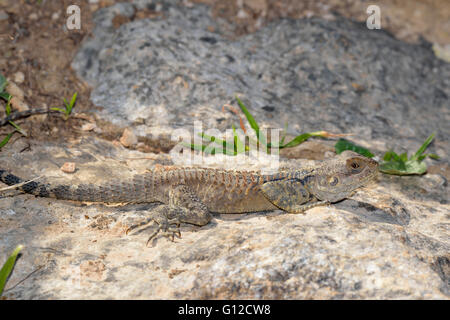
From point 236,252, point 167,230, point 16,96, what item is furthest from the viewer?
point 16,96

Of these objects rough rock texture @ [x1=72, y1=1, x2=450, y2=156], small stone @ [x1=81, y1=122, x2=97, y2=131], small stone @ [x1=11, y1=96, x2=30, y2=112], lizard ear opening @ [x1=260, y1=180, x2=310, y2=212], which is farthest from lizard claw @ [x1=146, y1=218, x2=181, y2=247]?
small stone @ [x1=11, y1=96, x2=30, y2=112]

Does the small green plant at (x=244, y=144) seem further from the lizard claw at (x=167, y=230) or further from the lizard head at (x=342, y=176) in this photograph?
the lizard claw at (x=167, y=230)

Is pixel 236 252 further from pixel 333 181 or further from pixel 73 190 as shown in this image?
pixel 73 190

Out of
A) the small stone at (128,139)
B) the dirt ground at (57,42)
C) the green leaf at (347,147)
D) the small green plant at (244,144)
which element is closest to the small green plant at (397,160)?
the green leaf at (347,147)

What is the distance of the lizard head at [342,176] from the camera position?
4.85m

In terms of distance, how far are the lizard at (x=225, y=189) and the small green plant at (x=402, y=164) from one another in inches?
46.5

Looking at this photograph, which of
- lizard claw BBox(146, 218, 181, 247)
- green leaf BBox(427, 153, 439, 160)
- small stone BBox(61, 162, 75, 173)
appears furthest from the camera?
green leaf BBox(427, 153, 439, 160)

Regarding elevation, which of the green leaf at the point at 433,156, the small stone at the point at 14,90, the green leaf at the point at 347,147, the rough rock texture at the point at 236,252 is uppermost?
the small stone at the point at 14,90

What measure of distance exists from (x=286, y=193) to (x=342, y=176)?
0.71 meters

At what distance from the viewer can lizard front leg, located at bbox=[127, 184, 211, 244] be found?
14.6 ft

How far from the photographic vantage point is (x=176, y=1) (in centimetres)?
855

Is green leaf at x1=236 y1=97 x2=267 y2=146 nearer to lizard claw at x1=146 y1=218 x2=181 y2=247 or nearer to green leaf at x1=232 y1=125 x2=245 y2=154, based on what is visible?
green leaf at x1=232 y1=125 x2=245 y2=154

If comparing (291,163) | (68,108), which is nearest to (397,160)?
(291,163)

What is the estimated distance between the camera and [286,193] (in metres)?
4.89
